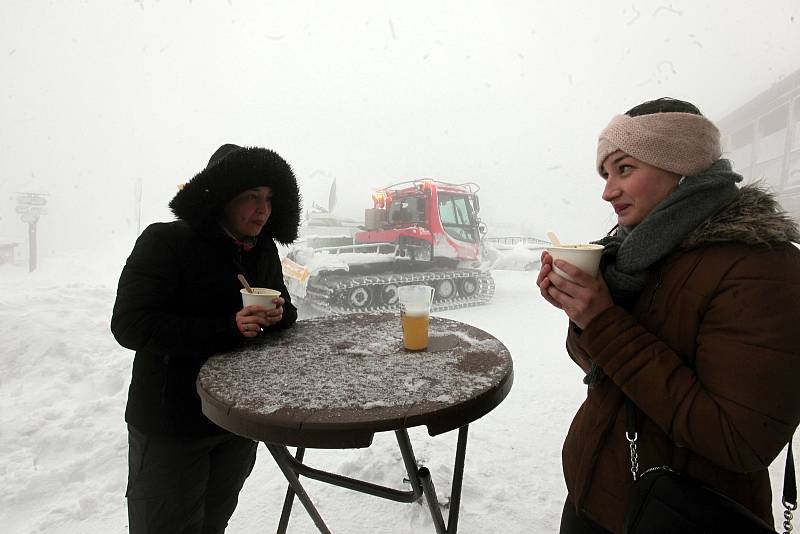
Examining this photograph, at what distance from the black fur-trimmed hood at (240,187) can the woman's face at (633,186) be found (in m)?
1.35

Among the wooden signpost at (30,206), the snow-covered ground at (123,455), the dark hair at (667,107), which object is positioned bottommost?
the snow-covered ground at (123,455)

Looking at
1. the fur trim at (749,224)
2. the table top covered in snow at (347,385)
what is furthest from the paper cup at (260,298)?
the fur trim at (749,224)

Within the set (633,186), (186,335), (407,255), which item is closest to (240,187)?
(186,335)

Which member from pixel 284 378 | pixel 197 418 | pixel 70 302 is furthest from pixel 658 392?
pixel 70 302

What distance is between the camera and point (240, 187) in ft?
5.54

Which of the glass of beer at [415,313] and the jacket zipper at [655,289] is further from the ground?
the jacket zipper at [655,289]

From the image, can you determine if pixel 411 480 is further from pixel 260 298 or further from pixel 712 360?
pixel 712 360

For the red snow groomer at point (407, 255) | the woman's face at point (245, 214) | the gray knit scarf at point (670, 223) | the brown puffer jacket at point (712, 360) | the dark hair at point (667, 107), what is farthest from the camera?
the red snow groomer at point (407, 255)

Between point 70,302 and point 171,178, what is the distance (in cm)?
4673

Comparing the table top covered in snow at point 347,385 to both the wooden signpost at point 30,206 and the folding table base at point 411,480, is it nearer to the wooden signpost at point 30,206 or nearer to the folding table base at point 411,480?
the folding table base at point 411,480

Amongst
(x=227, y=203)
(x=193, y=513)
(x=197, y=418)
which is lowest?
(x=193, y=513)

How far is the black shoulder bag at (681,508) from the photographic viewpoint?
0.75 meters

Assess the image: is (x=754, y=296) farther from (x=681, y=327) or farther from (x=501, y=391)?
(x=501, y=391)

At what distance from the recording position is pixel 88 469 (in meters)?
2.49
